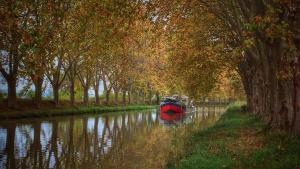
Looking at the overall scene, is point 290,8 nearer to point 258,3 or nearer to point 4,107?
point 258,3

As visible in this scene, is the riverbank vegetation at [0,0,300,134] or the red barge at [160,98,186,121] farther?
the red barge at [160,98,186,121]

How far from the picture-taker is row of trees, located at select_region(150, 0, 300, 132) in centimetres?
1376

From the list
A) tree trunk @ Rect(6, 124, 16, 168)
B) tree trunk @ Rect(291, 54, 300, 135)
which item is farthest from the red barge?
tree trunk @ Rect(291, 54, 300, 135)

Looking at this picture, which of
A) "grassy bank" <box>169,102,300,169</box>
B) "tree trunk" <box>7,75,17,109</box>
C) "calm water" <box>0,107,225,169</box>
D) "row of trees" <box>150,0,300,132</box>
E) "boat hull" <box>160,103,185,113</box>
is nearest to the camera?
"grassy bank" <box>169,102,300,169</box>

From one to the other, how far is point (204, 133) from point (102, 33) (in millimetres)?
8467

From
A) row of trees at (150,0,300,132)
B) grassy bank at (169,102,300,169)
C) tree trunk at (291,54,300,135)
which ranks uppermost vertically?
row of trees at (150,0,300,132)

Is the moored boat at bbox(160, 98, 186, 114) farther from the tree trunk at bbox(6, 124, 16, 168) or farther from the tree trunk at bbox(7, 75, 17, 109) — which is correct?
the tree trunk at bbox(6, 124, 16, 168)

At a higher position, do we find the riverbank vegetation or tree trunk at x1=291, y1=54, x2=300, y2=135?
the riverbank vegetation

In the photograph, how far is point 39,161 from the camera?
54.0 ft

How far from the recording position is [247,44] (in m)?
13.5

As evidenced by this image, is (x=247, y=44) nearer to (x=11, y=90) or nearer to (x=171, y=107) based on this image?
(x=11, y=90)

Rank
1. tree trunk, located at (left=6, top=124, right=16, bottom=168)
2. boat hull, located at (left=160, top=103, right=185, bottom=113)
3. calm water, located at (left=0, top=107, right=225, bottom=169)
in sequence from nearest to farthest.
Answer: tree trunk, located at (left=6, top=124, right=16, bottom=168)
calm water, located at (left=0, top=107, right=225, bottom=169)
boat hull, located at (left=160, top=103, right=185, bottom=113)

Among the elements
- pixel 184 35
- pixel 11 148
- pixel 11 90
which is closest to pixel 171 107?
pixel 11 90

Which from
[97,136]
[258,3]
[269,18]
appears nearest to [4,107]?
[97,136]
